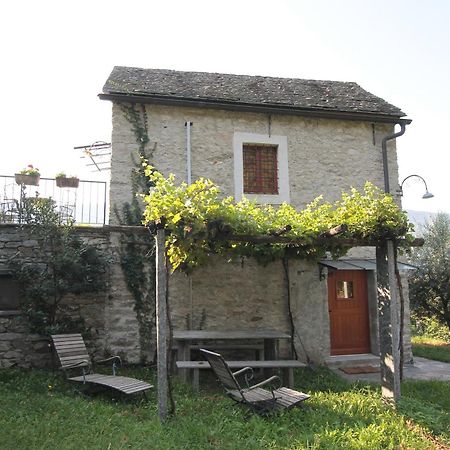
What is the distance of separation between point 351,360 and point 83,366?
5.17 metres

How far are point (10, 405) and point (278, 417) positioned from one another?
11.0 ft

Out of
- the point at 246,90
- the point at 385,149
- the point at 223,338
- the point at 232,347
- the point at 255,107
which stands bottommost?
the point at 232,347

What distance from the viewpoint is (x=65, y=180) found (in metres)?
8.77

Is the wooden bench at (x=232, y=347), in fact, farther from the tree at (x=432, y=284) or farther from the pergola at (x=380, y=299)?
the tree at (x=432, y=284)

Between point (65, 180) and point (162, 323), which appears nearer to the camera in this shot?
point (162, 323)

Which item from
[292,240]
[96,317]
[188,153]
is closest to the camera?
[292,240]

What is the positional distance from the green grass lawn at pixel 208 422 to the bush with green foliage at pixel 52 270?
52.5 inches

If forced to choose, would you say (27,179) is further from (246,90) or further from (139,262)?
(246,90)

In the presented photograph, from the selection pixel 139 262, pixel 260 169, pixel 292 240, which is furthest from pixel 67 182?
pixel 292 240

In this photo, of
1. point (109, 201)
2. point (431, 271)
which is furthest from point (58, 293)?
point (431, 271)

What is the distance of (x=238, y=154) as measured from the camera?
29.1 feet

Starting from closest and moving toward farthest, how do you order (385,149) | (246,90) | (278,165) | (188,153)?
1. (188,153)
2. (278,165)
3. (385,149)
4. (246,90)

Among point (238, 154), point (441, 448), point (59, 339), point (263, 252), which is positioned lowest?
point (441, 448)

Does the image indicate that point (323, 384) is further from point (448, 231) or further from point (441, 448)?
point (448, 231)
